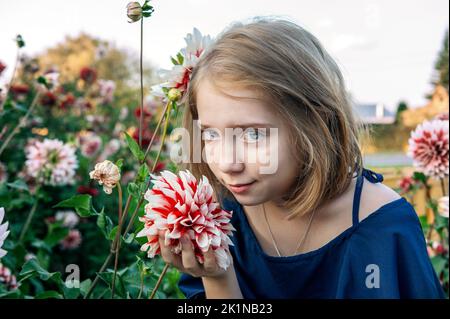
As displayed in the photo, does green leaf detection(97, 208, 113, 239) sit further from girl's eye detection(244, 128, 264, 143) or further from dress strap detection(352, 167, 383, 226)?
dress strap detection(352, 167, 383, 226)

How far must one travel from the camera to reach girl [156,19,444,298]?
2.94 feet

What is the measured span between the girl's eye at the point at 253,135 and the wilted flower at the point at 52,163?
3.32 ft

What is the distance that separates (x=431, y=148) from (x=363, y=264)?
766 mm

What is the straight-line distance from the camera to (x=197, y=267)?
0.87 meters

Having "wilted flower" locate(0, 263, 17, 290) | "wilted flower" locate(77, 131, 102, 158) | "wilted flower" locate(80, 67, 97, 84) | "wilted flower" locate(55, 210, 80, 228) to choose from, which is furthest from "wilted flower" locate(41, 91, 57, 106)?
"wilted flower" locate(0, 263, 17, 290)

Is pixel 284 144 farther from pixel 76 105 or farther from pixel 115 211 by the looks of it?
pixel 76 105

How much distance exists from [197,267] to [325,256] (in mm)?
280

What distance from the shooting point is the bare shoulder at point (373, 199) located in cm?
100

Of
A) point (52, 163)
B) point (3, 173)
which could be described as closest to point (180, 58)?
point (52, 163)

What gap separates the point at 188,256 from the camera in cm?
85

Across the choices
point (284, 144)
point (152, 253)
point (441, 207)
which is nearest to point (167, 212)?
point (152, 253)

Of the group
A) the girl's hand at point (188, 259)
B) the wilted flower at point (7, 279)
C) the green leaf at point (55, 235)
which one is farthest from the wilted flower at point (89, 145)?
the girl's hand at point (188, 259)

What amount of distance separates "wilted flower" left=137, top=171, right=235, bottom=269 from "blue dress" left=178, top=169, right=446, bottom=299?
0.26 meters

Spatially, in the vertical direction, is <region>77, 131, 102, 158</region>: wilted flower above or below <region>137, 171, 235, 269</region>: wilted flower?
below
